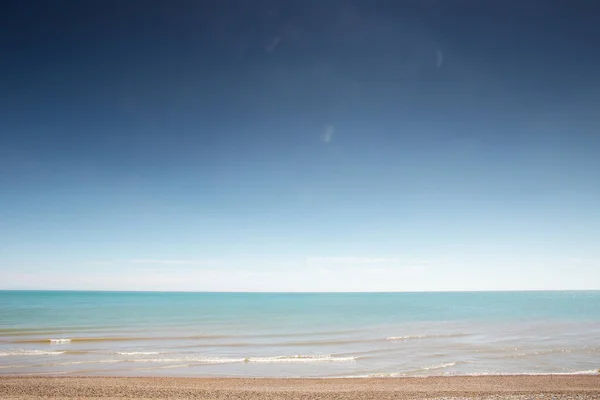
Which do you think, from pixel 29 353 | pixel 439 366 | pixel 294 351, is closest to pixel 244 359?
pixel 294 351

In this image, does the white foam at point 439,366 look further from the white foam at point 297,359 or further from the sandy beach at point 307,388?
the white foam at point 297,359

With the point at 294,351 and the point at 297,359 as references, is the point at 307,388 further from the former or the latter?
the point at 294,351

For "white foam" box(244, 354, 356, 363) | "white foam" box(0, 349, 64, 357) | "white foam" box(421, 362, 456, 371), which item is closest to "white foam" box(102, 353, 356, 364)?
"white foam" box(244, 354, 356, 363)

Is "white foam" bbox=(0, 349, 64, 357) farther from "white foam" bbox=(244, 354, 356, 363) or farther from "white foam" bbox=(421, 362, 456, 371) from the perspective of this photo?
"white foam" bbox=(421, 362, 456, 371)

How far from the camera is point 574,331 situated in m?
42.0

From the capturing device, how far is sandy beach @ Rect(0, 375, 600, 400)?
17.4m

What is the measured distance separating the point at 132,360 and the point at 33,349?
30.5 ft

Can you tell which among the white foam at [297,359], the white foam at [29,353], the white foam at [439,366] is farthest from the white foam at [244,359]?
the white foam at [29,353]

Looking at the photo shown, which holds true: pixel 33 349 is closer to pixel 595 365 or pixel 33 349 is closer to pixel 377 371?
pixel 377 371

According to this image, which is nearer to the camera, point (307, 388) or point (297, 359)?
point (307, 388)

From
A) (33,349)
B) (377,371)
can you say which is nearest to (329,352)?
(377,371)

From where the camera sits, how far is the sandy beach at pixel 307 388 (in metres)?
17.4

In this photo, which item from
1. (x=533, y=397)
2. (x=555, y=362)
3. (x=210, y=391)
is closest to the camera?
(x=533, y=397)

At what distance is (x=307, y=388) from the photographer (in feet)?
64.2
